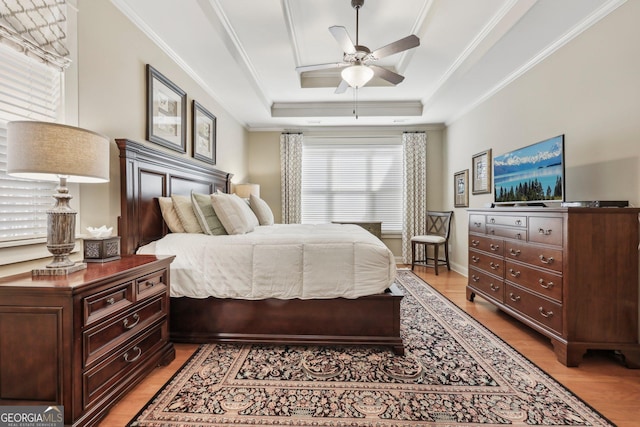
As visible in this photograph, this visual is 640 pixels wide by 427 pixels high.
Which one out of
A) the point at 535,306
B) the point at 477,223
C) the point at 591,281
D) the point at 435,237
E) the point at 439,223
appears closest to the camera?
the point at 591,281

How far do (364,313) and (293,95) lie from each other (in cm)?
354

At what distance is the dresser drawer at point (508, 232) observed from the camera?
7.51 feet

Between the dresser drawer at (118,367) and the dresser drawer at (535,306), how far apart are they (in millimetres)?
2697

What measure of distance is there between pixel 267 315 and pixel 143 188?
144cm

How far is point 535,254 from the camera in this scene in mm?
2141

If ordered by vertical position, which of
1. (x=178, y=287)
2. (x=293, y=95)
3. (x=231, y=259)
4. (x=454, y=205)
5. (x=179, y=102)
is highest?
(x=293, y=95)

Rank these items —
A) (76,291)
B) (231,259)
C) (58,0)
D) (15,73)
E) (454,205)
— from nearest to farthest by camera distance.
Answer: (76,291), (15,73), (58,0), (231,259), (454,205)

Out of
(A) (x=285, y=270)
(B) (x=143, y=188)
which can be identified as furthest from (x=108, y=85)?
(A) (x=285, y=270)

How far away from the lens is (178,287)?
79.9 inches

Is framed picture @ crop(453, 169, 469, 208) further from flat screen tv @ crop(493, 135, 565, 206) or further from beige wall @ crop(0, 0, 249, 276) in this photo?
beige wall @ crop(0, 0, 249, 276)

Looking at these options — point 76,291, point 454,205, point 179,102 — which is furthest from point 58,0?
point 454,205

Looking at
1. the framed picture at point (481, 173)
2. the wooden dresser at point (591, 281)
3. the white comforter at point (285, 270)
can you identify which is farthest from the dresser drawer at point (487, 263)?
the white comforter at point (285, 270)

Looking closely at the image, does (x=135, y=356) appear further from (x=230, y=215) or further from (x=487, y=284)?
(x=487, y=284)

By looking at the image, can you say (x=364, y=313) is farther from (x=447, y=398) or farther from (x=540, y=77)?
(x=540, y=77)
